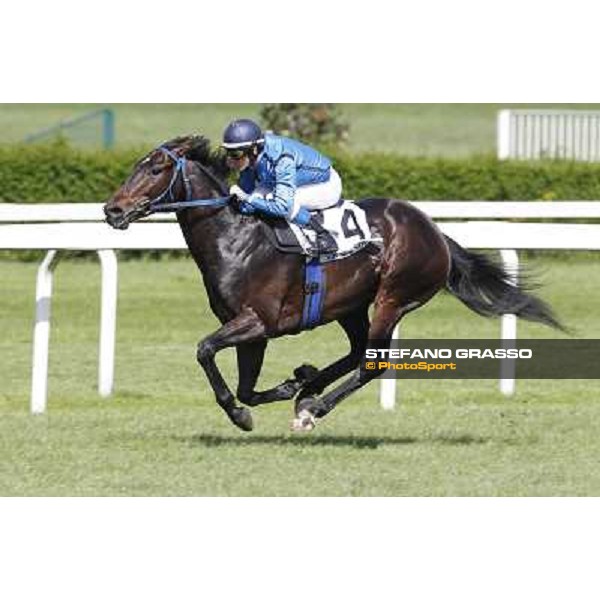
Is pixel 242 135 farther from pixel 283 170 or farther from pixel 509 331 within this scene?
pixel 509 331

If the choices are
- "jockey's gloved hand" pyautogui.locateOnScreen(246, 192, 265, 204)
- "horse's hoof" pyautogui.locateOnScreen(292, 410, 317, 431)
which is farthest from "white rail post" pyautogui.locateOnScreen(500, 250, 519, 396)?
"jockey's gloved hand" pyautogui.locateOnScreen(246, 192, 265, 204)

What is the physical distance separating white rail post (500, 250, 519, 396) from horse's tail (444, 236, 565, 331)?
94 millimetres

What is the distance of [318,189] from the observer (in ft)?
29.1

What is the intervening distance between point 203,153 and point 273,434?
4.80 ft

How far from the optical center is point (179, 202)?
8781 mm

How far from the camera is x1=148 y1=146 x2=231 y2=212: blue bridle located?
8703 mm

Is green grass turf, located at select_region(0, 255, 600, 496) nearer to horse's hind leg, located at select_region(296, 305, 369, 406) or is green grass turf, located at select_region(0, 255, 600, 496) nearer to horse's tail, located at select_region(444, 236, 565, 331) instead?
horse's hind leg, located at select_region(296, 305, 369, 406)

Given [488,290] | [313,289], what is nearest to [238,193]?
[313,289]

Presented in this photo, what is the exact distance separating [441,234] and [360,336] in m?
0.66

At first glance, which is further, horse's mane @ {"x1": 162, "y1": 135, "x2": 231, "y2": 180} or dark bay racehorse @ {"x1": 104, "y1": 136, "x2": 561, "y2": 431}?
horse's mane @ {"x1": 162, "y1": 135, "x2": 231, "y2": 180}

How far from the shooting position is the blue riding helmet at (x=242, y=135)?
848 centimetres

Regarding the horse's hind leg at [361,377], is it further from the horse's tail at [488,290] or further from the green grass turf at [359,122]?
the green grass turf at [359,122]

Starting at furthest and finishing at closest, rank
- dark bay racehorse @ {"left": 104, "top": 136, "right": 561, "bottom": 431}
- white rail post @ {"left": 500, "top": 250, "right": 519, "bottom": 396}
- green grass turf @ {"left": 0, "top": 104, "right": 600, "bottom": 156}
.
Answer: green grass turf @ {"left": 0, "top": 104, "right": 600, "bottom": 156} < white rail post @ {"left": 500, "top": 250, "right": 519, "bottom": 396} < dark bay racehorse @ {"left": 104, "top": 136, "right": 561, "bottom": 431}

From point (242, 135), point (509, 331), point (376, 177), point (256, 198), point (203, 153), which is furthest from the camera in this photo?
point (376, 177)
